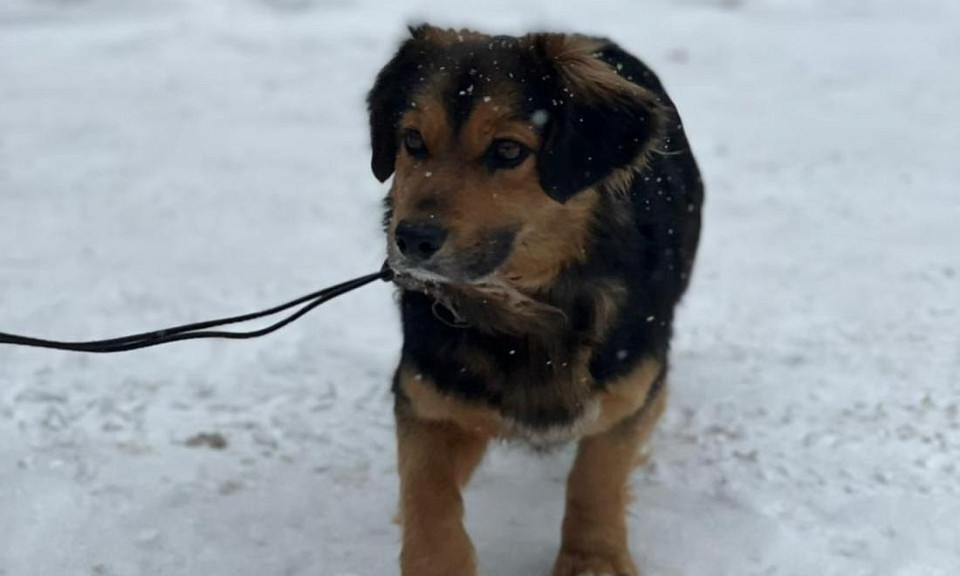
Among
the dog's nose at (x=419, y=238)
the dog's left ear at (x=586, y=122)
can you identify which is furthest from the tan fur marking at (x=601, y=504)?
the dog's nose at (x=419, y=238)

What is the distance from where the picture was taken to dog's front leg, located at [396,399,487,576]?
3.33 metres

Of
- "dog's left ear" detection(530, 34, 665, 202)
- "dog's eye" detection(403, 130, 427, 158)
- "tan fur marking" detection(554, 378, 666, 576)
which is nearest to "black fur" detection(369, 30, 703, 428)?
Result: "dog's left ear" detection(530, 34, 665, 202)

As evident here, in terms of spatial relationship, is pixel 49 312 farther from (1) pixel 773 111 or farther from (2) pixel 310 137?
(1) pixel 773 111

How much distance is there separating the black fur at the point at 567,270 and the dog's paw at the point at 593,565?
1.59 ft

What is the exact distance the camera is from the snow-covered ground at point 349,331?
3832 millimetres

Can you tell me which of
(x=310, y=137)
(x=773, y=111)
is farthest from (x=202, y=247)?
(x=773, y=111)

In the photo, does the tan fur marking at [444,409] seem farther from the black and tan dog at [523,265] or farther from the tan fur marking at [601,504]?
the tan fur marking at [601,504]

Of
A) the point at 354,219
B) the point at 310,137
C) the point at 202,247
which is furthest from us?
the point at 310,137

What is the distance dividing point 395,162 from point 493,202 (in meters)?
0.53

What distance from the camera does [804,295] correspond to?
228 inches

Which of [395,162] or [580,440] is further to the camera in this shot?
[580,440]

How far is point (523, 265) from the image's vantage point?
3281mm

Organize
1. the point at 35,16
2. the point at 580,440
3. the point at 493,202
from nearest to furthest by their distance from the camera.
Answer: the point at 493,202
the point at 580,440
the point at 35,16

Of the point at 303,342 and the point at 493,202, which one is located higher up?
the point at 493,202
